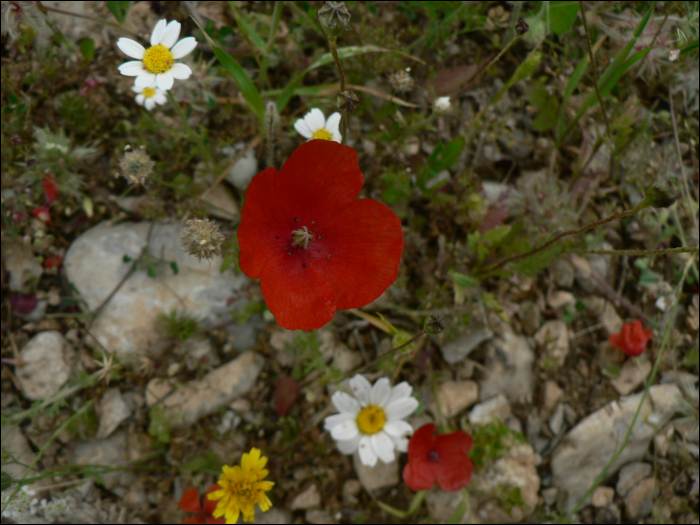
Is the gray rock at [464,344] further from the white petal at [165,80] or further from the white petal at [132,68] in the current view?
the white petal at [132,68]

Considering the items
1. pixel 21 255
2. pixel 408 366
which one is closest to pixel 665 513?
pixel 408 366

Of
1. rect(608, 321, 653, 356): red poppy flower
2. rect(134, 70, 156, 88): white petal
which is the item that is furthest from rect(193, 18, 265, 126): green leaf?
rect(608, 321, 653, 356): red poppy flower

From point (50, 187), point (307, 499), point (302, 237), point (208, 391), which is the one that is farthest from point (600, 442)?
point (50, 187)

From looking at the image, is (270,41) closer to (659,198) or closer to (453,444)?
(659,198)

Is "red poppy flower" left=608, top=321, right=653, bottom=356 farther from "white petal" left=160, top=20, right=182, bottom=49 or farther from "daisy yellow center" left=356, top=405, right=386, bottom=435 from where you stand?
"white petal" left=160, top=20, right=182, bottom=49

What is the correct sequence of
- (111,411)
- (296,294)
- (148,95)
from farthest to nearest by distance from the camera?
(111,411)
(148,95)
(296,294)

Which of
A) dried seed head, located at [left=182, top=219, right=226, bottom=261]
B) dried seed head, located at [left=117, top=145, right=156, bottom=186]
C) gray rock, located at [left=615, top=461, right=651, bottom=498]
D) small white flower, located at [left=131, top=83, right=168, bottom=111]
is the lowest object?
gray rock, located at [left=615, top=461, right=651, bottom=498]
